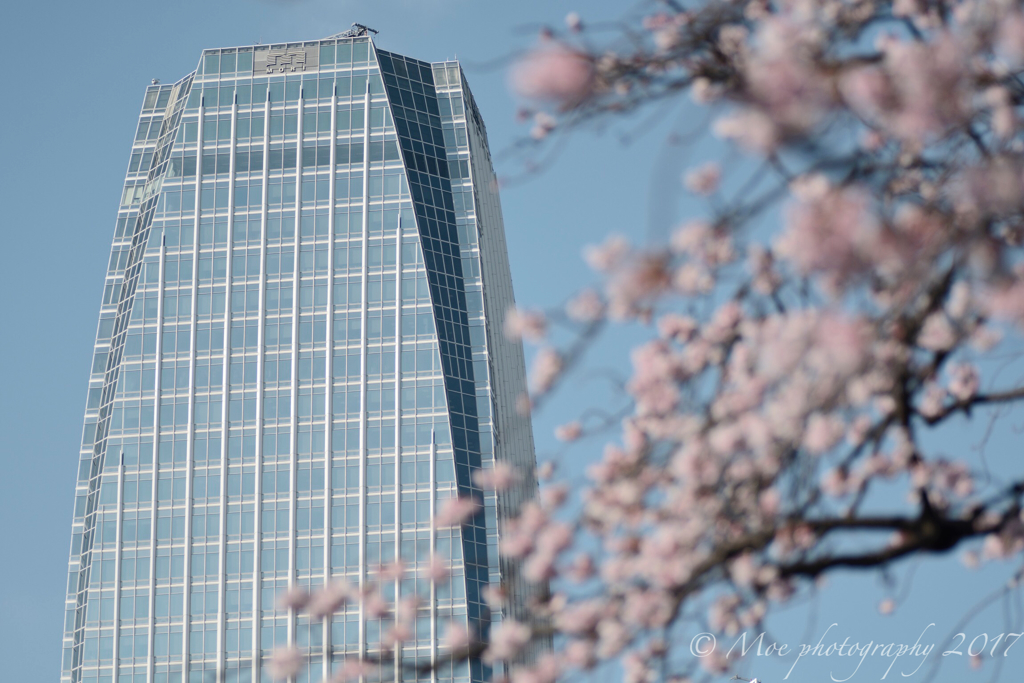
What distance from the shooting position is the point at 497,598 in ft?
35.6

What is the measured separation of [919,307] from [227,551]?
81.9 meters

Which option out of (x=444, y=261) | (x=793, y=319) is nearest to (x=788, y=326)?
(x=793, y=319)

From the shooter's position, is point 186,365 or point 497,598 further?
point 186,365

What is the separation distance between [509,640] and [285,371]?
8129cm

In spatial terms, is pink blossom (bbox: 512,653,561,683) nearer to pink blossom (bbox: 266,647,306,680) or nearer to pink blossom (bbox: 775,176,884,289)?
pink blossom (bbox: 266,647,306,680)

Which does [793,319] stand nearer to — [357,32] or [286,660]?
[286,660]

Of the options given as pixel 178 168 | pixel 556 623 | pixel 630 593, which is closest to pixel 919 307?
pixel 630 593

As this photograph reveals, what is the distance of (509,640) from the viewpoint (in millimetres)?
9555

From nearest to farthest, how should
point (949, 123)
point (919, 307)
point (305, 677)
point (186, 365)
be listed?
point (949, 123) → point (919, 307) → point (305, 677) → point (186, 365)

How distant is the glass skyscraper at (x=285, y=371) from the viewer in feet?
279

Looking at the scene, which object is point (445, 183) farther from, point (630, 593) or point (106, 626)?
point (630, 593)

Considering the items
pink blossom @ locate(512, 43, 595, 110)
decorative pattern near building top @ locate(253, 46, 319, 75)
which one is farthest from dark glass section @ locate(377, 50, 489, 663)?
pink blossom @ locate(512, 43, 595, 110)

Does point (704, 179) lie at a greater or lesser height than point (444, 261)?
lesser

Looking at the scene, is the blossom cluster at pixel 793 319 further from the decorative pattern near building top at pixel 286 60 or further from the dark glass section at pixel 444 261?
the decorative pattern near building top at pixel 286 60
